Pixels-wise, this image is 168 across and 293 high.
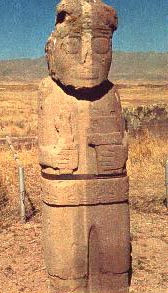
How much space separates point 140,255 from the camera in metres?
7.10

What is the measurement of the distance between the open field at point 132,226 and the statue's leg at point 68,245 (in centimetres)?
109

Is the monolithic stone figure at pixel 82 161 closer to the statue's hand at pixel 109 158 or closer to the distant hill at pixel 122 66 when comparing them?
the statue's hand at pixel 109 158

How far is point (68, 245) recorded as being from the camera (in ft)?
16.6

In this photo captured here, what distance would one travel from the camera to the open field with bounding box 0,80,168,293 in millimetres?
6363

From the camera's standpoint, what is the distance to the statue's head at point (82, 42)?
4.79 m

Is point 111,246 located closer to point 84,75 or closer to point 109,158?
point 109,158

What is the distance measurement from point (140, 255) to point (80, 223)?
2355mm

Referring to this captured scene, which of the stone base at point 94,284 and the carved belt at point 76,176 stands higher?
the carved belt at point 76,176

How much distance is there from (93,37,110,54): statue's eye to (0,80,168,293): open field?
3049 mm

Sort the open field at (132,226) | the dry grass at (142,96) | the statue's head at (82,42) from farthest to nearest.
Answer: the dry grass at (142,96) → the open field at (132,226) → the statue's head at (82,42)

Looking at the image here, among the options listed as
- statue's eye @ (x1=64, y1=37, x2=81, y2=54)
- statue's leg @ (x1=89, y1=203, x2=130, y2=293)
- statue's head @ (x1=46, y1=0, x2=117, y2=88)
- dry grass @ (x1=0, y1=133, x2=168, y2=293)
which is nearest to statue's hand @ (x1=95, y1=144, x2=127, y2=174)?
statue's leg @ (x1=89, y1=203, x2=130, y2=293)

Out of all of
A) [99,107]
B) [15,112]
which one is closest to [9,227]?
[99,107]

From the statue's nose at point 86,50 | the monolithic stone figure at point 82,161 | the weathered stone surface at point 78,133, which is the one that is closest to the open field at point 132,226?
the monolithic stone figure at point 82,161

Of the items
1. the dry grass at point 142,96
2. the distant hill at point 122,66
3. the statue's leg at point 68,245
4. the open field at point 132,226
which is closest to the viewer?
the statue's leg at point 68,245
